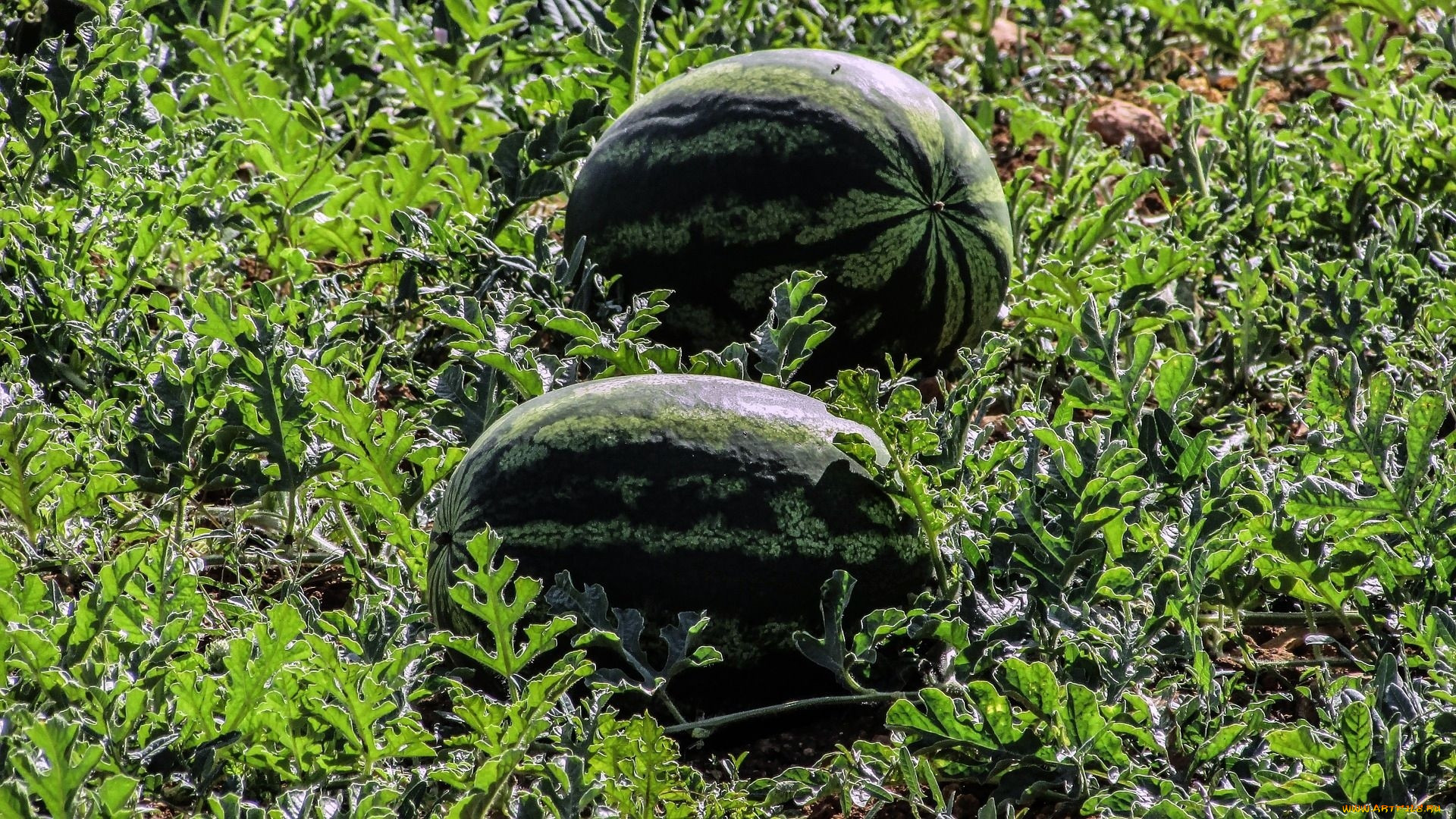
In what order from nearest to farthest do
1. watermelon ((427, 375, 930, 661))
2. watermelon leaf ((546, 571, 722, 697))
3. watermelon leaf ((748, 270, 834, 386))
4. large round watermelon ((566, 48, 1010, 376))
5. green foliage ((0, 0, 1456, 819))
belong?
green foliage ((0, 0, 1456, 819)), watermelon leaf ((546, 571, 722, 697)), watermelon ((427, 375, 930, 661)), watermelon leaf ((748, 270, 834, 386)), large round watermelon ((566, 48, 1010, 376))

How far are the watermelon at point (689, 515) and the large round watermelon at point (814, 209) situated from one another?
0.80m

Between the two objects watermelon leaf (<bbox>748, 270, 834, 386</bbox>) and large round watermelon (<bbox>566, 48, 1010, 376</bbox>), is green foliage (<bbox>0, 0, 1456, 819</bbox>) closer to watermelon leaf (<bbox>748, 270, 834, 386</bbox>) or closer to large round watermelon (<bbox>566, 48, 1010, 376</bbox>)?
watermelon leaf (<bbox>748, 270, 834, 386</bbox>)

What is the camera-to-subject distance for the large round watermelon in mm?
3320

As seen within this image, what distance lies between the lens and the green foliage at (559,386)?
219cm

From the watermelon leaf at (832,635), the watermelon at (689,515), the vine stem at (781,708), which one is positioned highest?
the watermelon at (689,515)

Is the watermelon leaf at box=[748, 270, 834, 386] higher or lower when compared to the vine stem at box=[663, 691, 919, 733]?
higher

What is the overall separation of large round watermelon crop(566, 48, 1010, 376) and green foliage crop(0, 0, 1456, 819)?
0.12 m

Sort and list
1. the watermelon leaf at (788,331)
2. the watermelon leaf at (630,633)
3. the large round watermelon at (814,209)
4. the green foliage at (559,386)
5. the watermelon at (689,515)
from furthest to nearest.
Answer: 1. the large round watermelon at (814,209)
2. the watermelon leaf at (788,331)
3. the watermelon at (689,515)
4. the watermelon leaf at (630,633)
5. the green foliage at (559,386)

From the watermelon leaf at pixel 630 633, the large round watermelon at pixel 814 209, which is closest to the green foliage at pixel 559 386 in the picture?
the watermelon leaf at pixel 630 633

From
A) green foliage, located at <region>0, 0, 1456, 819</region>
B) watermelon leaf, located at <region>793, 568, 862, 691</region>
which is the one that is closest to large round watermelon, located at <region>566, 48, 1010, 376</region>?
green foliage, located at <region>0, 0, 1456, 819</region>

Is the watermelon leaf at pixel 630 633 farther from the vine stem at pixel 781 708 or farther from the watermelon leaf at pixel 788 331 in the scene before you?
the watermelon leaf at pixel 788 331

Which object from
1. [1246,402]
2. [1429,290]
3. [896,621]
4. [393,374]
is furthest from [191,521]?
[1429,290]

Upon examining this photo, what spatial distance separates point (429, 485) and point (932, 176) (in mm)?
1307

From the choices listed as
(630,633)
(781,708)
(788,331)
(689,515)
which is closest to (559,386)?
(788,331)
